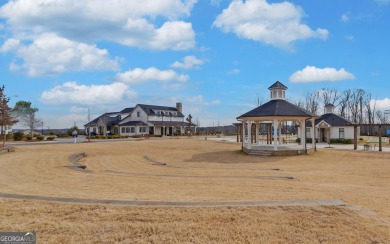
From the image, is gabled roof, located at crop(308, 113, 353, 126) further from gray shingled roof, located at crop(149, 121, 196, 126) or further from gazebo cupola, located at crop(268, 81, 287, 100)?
gray shingled roof, located at crop(149, 121, 196, 126)

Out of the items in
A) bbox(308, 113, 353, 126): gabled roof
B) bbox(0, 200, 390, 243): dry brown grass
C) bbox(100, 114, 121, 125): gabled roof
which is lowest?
bbox(0, 200, 390, 243): dry brown grass

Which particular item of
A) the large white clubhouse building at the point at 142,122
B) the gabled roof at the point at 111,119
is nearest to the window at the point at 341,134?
the large white clubhouse building at the point at 142,122

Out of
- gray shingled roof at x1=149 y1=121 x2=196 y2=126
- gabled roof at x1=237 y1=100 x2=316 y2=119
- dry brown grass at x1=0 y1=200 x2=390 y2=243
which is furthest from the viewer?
gray shingled roof at x1=149 y1=121 x2=196 y2=126

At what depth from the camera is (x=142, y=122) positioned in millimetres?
61906

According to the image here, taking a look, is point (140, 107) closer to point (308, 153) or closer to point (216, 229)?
point (308, 153)

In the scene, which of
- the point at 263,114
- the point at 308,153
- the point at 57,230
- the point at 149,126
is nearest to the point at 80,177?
the point at 57,230

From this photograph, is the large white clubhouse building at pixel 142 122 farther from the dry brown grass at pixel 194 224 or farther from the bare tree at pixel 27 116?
the dry brown grass at pixel 194 224

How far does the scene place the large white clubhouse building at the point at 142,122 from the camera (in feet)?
203

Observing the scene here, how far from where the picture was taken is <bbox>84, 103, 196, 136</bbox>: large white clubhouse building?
203 feet

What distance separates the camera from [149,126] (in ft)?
204

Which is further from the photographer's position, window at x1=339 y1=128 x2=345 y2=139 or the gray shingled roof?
the gray shingled roof

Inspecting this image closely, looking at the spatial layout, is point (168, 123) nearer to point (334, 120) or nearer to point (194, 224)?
point (334, 120)

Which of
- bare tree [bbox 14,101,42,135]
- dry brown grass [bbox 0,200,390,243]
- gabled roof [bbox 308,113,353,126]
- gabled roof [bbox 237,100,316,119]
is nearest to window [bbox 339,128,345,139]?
gabled roof [bbox 308,113,353,126]

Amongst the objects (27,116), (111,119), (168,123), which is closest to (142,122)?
(168,123)
